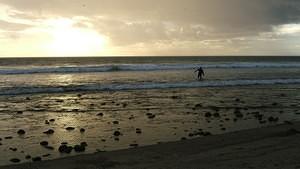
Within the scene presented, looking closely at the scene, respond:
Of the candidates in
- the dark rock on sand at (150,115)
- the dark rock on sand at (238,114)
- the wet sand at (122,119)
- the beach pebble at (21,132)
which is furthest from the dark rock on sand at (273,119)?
the beach pebble at (21,132)

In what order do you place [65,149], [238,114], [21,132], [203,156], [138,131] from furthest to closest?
1. [238,114]
2. [138,131]
3. [21,132]
4. [65,149]
5. [203,156]

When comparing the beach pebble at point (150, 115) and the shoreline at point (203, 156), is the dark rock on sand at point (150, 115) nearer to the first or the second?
the beach pebble at point (150, 115)

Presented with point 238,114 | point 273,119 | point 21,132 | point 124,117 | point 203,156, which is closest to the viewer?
point 203,156

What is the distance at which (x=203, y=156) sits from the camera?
9.83m

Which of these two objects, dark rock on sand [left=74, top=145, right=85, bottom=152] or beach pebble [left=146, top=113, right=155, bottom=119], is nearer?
dark rock on sand [left=74, top=145, right=85, bottom=152]

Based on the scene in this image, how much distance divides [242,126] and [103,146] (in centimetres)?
534

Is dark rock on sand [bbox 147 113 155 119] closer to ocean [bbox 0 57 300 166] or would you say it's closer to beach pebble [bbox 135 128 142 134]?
ocean [bbox 0 57 300 166]

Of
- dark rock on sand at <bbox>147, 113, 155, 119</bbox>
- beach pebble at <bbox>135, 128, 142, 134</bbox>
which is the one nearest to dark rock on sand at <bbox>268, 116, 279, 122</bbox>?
dark rock on sand at <bbox>147, 113, 155, 119</bbox>

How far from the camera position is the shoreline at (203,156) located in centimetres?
903

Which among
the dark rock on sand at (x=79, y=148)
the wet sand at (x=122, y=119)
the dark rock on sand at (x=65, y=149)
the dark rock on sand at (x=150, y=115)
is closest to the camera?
the dark rock on sand at (x=65, y=149)

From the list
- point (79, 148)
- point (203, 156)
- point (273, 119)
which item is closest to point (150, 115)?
point (273, 119)

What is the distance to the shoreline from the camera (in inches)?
356

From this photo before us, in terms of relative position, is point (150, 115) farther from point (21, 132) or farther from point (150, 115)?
point (21, 132)

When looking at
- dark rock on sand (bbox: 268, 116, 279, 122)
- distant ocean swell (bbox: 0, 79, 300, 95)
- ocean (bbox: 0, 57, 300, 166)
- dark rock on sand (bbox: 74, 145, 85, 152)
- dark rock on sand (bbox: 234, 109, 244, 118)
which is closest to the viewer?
dark rock on sand (bbox: 74, 145, 85, 152)
